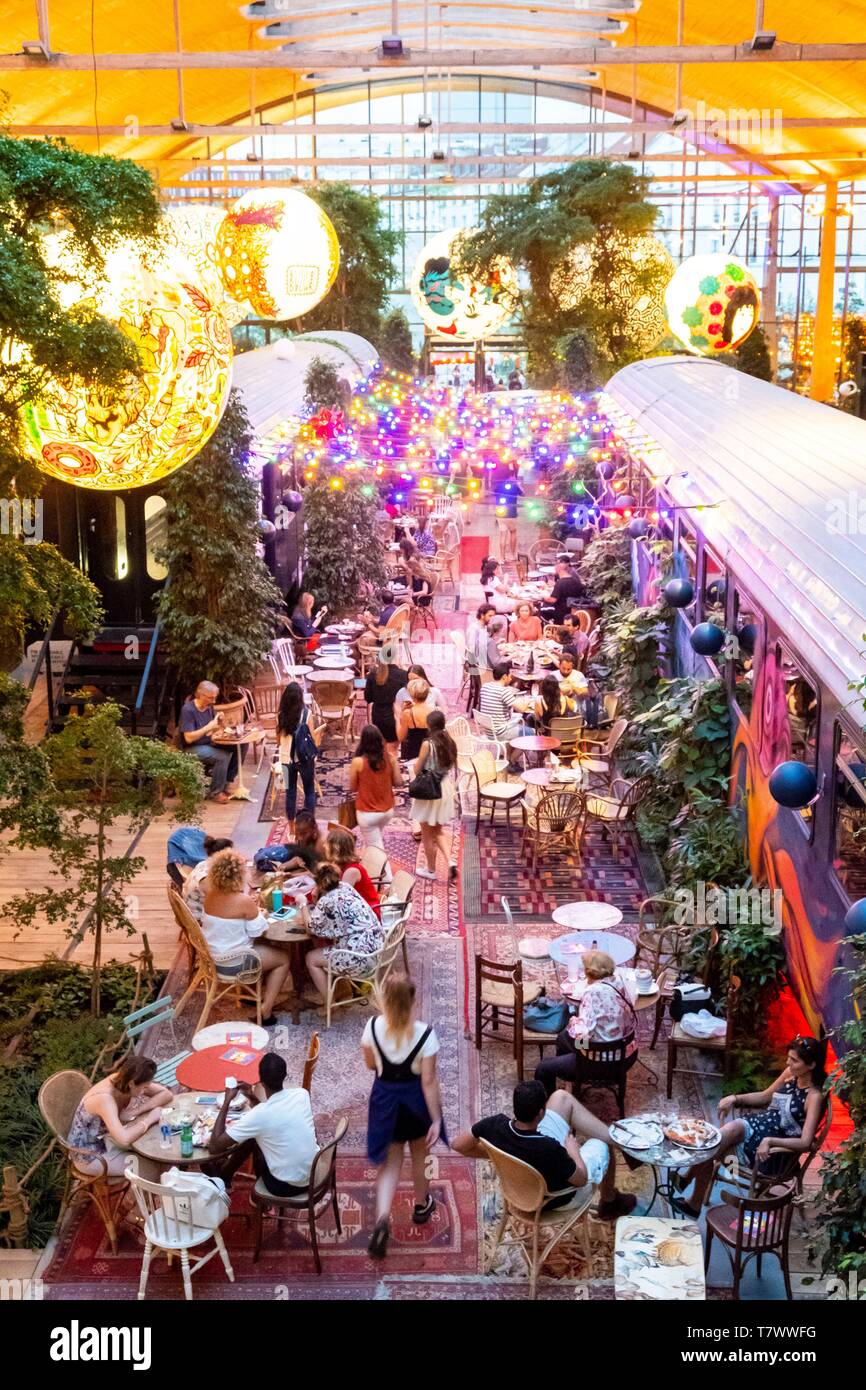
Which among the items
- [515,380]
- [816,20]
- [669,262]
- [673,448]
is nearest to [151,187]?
[673,448]

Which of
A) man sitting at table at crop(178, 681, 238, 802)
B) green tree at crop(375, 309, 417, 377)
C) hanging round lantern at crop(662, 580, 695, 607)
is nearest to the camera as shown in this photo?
hanging round lantern at crop(662, 580, 695, 607)

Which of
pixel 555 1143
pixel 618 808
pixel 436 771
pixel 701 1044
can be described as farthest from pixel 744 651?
pixel 555 1143

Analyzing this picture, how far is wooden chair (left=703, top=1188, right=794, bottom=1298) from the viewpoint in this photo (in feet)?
19.1

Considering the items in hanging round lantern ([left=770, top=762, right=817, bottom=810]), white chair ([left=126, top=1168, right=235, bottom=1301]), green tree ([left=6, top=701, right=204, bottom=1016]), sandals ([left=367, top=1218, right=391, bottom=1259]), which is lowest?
sandals ([left=367, top=1218, right=391, bottom=1259])

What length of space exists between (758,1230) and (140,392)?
13.2ft

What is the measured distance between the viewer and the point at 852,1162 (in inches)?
212

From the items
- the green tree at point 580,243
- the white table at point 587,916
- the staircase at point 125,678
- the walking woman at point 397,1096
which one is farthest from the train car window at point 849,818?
the green tree at point 580,243

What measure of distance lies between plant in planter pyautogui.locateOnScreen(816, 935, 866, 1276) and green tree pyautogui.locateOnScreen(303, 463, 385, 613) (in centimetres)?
1275

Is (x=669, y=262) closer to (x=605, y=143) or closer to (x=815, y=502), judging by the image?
(x=605, y=143)

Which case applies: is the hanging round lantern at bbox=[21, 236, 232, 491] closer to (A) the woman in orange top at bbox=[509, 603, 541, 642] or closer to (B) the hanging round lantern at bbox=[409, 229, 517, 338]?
(A) the woman in orange top at bbox=[509, 603, 541, 642]

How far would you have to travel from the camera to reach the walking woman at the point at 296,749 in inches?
427

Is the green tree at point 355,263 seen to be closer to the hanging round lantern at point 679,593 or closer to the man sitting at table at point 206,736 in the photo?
the man sitting at table at point 206,736

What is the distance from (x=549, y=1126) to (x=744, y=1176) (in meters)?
0.88

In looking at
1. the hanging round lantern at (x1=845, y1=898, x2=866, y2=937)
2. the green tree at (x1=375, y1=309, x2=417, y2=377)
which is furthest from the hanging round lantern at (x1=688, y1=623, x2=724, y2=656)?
the green tree at (x1=375, y1=309, x2=417, y2=377)
